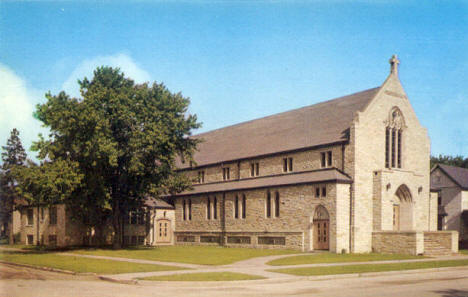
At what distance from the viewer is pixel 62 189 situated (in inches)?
1454

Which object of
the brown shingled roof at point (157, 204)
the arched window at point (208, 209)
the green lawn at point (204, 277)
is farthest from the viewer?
the brown shingled roof at point (157, 204)

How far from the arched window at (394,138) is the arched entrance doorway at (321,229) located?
744cm

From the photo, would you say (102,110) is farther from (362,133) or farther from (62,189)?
(362,133)

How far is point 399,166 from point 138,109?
75.2ft

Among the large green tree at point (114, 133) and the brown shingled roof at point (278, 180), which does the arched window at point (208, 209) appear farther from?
the large green tree at point (114, 133)

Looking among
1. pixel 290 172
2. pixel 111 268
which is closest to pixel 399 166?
pixel 290 172

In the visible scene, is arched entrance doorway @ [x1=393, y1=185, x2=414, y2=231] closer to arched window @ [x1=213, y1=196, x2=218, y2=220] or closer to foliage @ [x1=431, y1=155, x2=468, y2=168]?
arched window @ [x1=213, y1=196, x2=218, y2=220]

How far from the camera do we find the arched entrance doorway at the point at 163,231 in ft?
183

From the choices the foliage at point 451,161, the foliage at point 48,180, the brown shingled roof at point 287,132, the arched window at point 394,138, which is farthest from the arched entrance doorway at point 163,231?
the foliage at point 451,161

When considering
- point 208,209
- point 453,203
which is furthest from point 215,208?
point 453,203

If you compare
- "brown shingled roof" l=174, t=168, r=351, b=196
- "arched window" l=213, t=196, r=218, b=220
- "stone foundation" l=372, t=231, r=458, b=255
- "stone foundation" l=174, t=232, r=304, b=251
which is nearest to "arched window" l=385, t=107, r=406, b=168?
"brown shingled roof" l=174, t=168, r=351, b=196

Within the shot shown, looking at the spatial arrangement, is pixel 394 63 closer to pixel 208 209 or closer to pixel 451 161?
pixel 208 209

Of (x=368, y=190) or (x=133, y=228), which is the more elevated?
(x=368, y=190)

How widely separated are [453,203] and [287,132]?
31.8 metres
